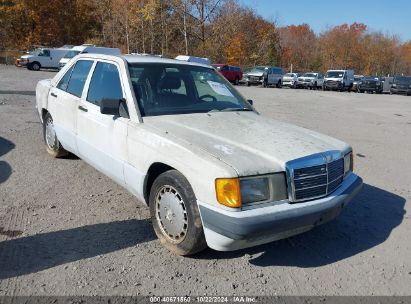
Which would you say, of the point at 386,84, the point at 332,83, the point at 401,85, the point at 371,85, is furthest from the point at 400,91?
the point at 332,83

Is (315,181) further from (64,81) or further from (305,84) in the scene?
(305,84)

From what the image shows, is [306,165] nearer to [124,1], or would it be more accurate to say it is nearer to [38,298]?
[38,298]

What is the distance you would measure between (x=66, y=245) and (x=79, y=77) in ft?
7.85

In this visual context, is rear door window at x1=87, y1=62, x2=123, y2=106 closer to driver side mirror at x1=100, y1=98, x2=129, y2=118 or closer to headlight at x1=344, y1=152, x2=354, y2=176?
driver side mirror at x1=100, y1=98, x2=129, y2=118

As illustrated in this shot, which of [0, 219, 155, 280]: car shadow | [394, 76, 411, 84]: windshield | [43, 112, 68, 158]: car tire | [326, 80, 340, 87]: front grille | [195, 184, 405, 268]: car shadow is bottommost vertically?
[195, 184, 405, 268]: car shadow

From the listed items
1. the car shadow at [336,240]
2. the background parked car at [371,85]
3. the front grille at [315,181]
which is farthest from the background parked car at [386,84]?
the front grille at [315,181]

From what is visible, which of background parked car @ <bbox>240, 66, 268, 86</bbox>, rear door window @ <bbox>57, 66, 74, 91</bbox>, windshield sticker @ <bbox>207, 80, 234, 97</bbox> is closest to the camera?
windshield sticker @ <bbox>207, 80, 234, 97</bbox>

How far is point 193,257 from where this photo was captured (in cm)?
345

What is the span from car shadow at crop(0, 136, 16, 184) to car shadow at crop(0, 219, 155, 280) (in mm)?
1805

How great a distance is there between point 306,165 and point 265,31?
61.7 metres

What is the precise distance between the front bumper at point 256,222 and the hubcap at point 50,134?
3611 millimetres

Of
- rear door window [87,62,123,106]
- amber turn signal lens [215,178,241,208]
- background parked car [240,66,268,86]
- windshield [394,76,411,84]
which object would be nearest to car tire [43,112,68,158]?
rear door window [87,62,123,106]

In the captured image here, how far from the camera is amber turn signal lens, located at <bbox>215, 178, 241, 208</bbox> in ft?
9.62

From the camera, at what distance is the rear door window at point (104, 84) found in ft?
14.0
